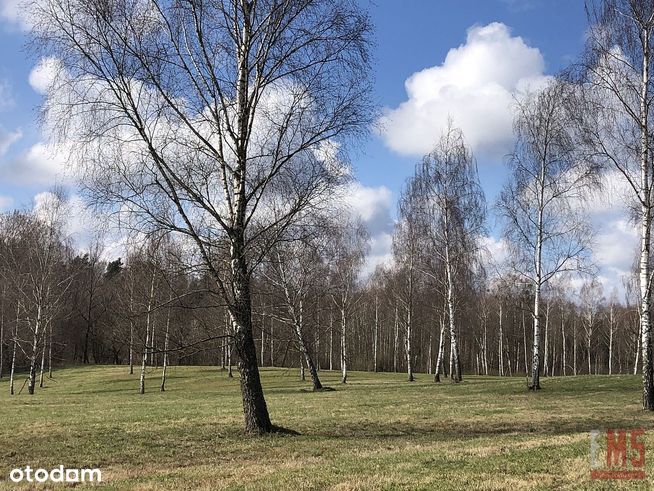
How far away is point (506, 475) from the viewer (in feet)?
21.7

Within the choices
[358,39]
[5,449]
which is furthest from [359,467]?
[358,39]

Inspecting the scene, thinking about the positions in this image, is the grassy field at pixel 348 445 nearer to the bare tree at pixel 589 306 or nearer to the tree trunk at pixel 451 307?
the tree trunk at pixel 451 307

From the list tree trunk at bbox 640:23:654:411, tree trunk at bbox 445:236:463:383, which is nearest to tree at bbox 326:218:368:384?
tree trunk at bbox 445:236:463:383

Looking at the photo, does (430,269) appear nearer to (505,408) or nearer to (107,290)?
(505,408)

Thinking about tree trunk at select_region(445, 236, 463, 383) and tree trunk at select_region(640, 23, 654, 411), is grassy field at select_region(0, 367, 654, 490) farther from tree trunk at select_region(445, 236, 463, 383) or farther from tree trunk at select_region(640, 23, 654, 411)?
tree trunk at select_region(445, 236, 463, 383)

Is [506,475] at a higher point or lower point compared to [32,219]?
lower

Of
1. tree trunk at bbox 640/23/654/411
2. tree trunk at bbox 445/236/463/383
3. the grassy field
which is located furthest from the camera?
tree trunk at bbox 445/236/463/383

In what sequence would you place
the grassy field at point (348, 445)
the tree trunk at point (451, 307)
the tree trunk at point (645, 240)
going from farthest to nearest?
1. the tree trunk at point (451, 307)
2. the tree trunk at point (645, 240)
3. the grassy field at point (348, 445)

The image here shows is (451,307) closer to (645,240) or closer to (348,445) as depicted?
(645,240)

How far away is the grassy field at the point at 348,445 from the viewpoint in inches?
266

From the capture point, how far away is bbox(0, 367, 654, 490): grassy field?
6754 millimetres

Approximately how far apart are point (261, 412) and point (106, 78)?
7185 millimetres

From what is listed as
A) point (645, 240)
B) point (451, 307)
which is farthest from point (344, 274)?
point (645, 240)

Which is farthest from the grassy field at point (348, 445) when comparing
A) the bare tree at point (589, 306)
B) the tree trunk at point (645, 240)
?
the bare tree at point (589, 306)
